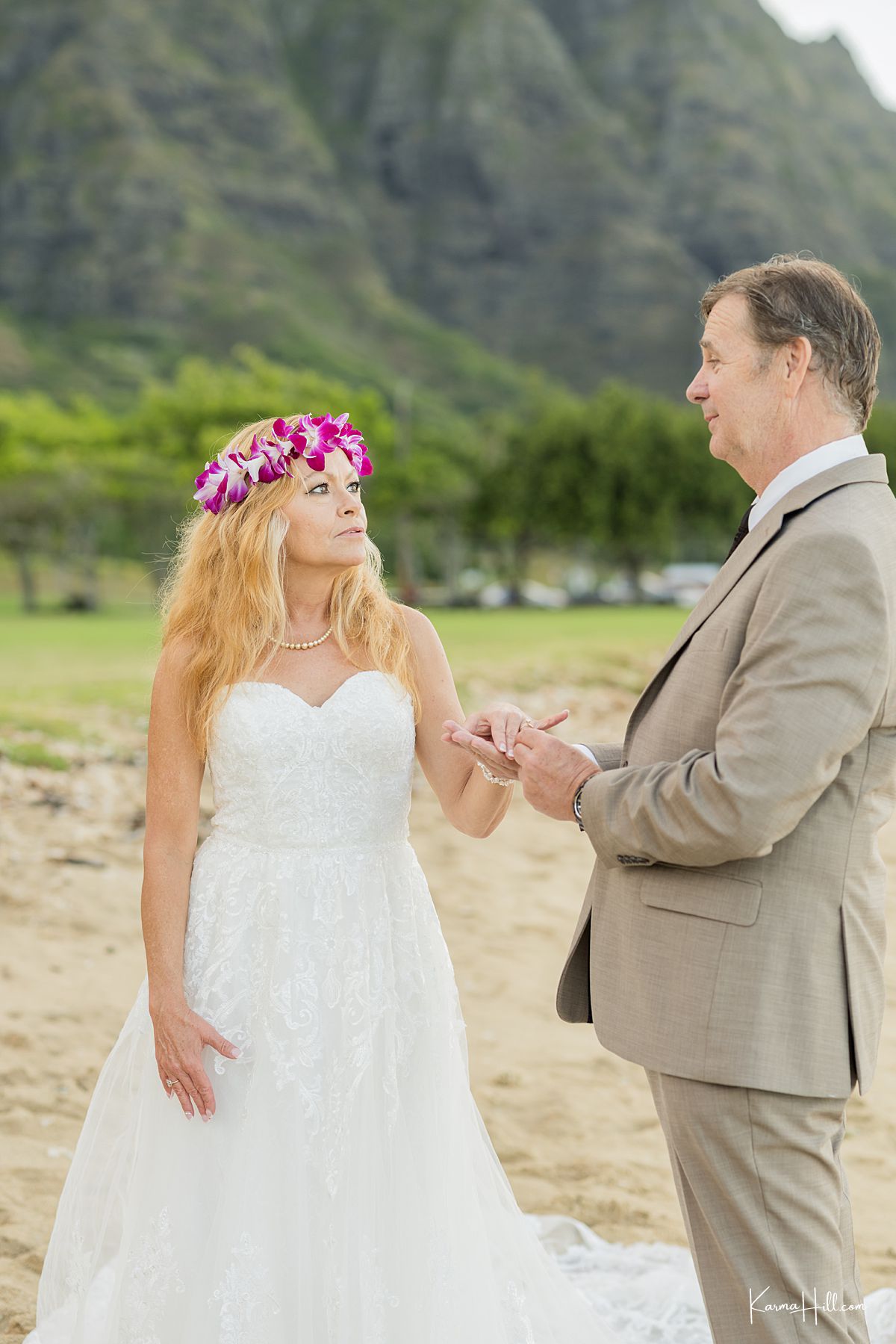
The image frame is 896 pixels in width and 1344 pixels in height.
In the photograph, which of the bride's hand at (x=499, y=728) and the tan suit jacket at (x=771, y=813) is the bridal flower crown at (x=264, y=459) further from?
the tan suit jacket at (x=771, y=813)

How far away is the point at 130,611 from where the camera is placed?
41.9 metres

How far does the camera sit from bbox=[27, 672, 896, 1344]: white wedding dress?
313 cm

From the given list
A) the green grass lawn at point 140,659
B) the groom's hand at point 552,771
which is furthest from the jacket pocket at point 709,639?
the green grass lawn at point 140,659

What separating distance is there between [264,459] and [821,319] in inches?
58.4

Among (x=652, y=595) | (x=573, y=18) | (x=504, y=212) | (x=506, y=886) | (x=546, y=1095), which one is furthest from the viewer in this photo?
(x=573, y=18)

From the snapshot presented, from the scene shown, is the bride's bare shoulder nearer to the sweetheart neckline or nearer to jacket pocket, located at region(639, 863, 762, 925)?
the sweetheart neckline

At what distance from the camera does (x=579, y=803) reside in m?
2.84

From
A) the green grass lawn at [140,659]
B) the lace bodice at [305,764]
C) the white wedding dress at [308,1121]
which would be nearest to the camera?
the white wedding dress at [308,1121]

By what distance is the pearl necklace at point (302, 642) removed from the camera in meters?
3.49

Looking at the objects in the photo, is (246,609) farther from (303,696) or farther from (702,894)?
(702,894)

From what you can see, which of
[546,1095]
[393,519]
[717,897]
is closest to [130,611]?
[393,519]

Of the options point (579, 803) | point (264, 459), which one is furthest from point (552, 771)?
point (264, 459)

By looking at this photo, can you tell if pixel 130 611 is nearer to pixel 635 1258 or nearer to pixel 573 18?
pixel 635 1258

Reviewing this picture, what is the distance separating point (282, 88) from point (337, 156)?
36.3 feet
